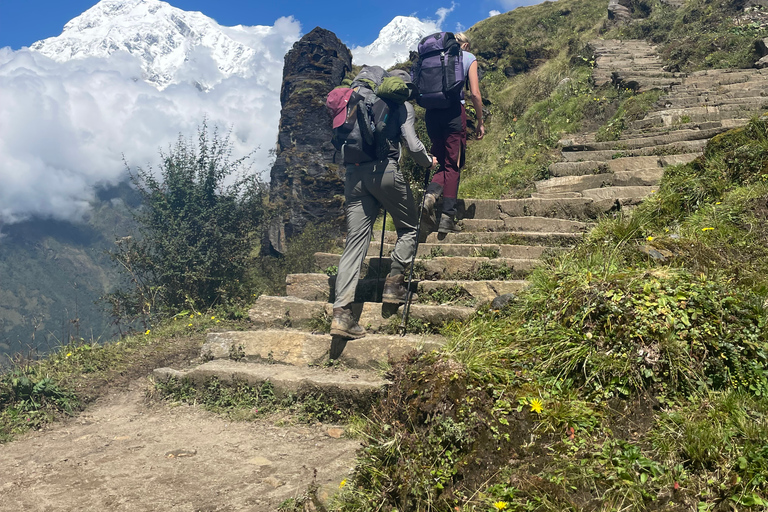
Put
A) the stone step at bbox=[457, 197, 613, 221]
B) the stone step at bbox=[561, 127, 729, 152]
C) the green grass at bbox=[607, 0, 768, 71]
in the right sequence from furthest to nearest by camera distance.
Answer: the green grass at bbox=[607, 0, 768, 71] < the stone step at bbox=[561, 127, 729, 152] < the stone step at bbox=[457, 197, 613, 221]

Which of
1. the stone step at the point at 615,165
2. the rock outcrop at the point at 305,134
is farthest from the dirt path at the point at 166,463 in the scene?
the rock outcrop at the point at 305,134

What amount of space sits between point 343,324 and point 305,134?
29423mm

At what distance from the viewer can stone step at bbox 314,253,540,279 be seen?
5395 mm

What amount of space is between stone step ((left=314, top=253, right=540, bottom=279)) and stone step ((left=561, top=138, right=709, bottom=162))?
185 inches

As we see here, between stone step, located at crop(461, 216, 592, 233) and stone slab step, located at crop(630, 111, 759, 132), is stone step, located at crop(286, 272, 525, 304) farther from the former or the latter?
stone slab step, located at crop(630, 111, 759, 132)

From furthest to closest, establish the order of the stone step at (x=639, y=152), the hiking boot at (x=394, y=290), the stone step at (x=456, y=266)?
the stone step at (x=639, y=152)
the stone step at (x=456, y=266)
the hiking boot at (x=394, y=290)

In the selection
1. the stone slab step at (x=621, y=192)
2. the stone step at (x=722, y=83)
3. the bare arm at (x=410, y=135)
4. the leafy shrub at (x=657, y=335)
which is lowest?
the leafy shrub at (x=657, y=335)

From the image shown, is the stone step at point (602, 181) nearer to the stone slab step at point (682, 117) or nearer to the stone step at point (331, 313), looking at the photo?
the stone slab step at point (682, 117)

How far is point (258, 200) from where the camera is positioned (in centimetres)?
1416

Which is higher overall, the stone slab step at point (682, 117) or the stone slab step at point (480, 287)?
the stone slab step at point (682, 117)

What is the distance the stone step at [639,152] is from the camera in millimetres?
8234

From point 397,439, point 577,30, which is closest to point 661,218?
point 397,439

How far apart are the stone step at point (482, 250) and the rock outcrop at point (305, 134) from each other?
22.1 metres

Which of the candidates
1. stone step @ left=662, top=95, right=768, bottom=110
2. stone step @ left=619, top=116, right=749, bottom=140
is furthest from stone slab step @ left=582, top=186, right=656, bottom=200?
stone step @ left=662, top=95, right=768, bottom=110
